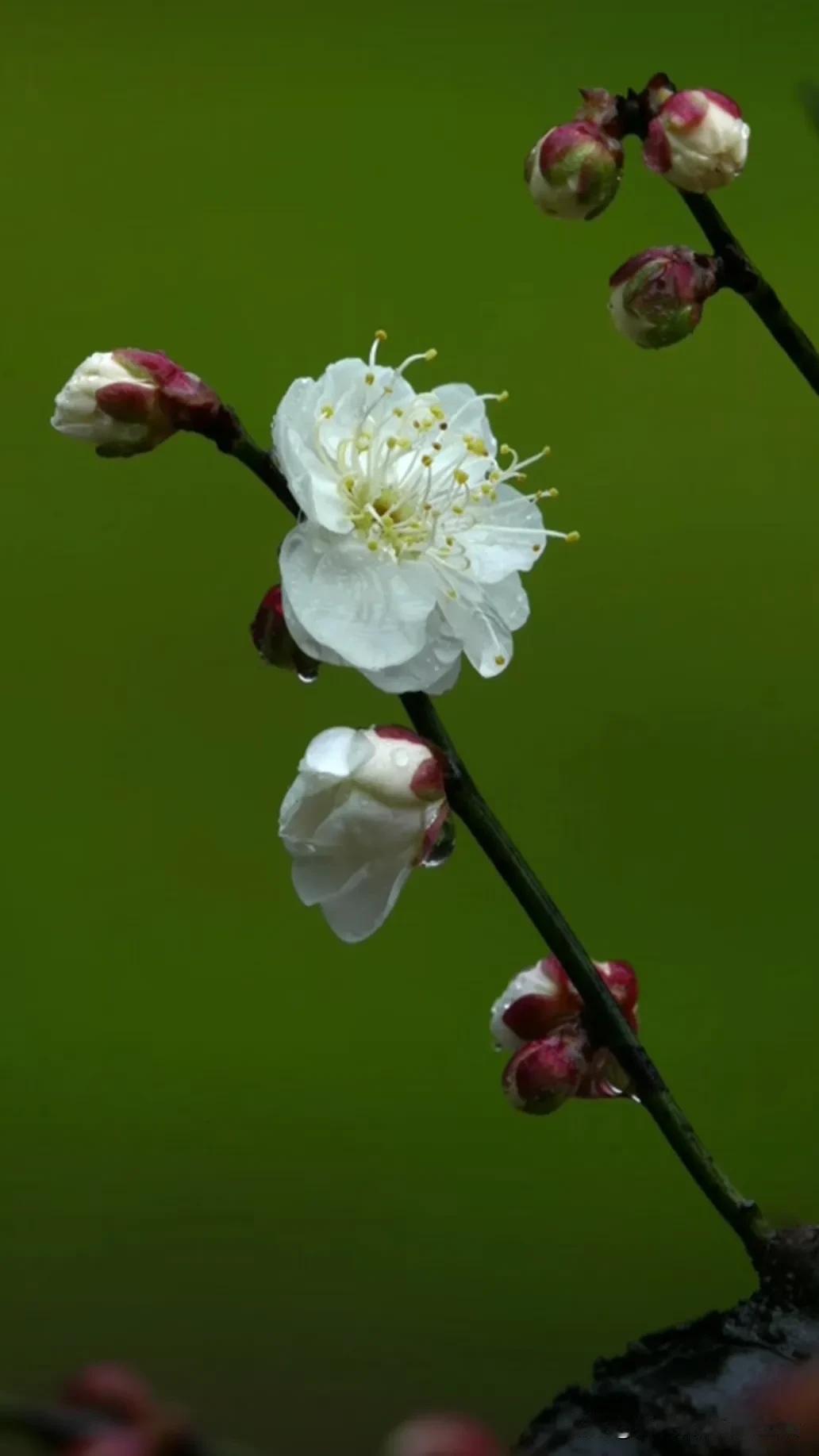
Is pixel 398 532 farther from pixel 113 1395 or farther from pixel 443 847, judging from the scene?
pixel 113 1395

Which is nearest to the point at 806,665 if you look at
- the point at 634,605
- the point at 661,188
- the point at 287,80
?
the point at 634,605

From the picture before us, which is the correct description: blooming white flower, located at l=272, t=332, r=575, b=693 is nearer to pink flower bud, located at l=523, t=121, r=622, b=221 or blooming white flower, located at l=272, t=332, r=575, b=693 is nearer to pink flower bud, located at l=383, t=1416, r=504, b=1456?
pink flower bud, located at l=523, t=121, r=622, b=221

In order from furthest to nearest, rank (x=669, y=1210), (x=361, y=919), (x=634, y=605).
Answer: (x=634, y=605), (x=669, y=1210), (x=361, y=919)

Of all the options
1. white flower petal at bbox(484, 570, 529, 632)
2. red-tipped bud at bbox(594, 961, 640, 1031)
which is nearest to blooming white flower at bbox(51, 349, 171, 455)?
white flower petal at bbox(484, 570, 529, 632)

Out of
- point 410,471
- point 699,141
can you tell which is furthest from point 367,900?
point 699,141

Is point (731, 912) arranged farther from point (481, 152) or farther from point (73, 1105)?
point (481, 152)

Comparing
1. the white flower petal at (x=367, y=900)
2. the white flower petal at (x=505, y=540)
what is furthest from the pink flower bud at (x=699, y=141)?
the white flower petal at (x=367, y=900)

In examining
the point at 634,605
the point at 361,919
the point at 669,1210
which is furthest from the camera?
the point at 634,605
